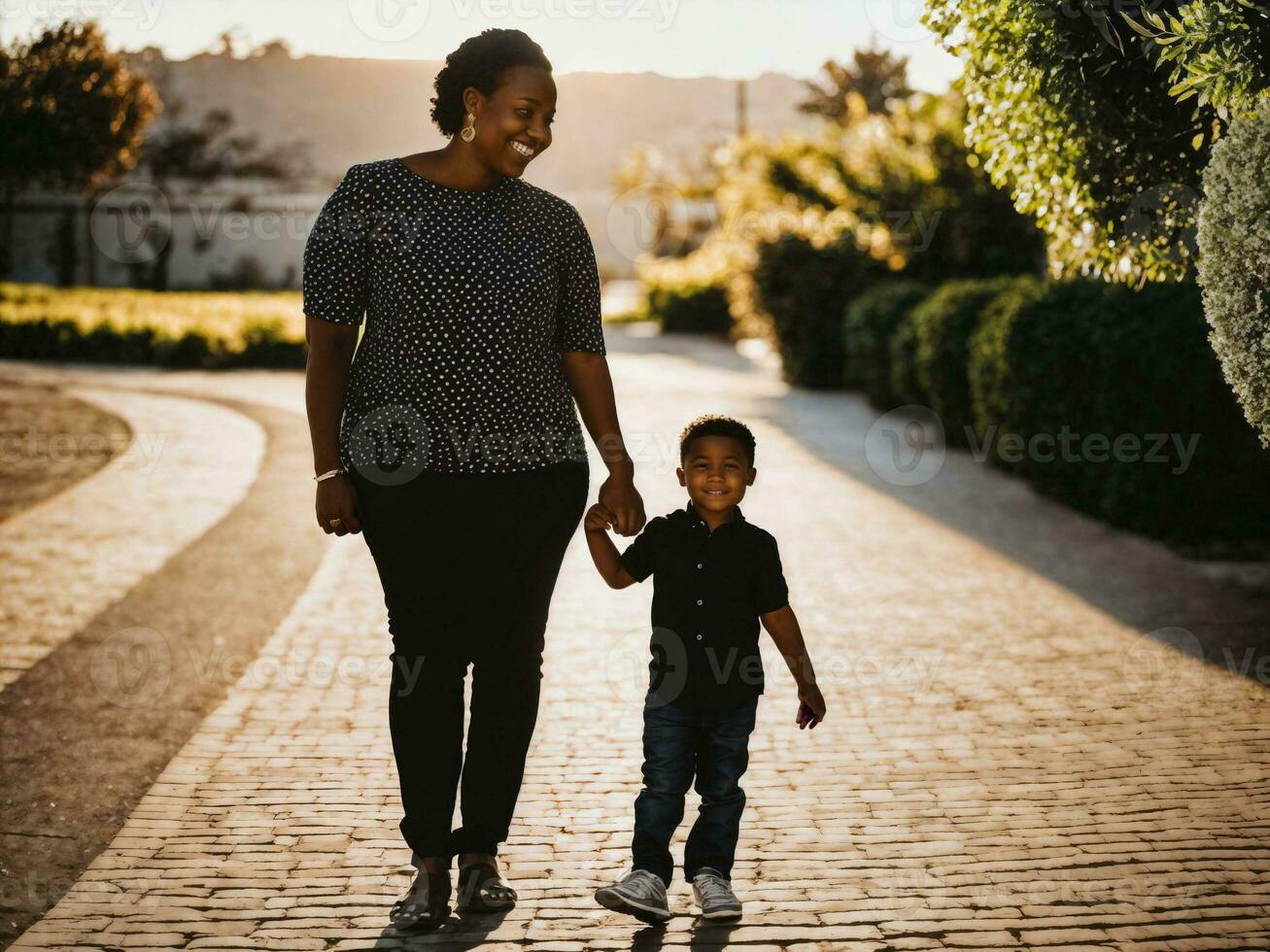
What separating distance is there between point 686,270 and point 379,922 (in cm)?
3376

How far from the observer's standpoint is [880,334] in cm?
1758

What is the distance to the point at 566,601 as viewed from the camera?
823cm

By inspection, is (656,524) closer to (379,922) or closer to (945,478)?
(379,922)

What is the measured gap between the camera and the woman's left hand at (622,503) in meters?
3.76

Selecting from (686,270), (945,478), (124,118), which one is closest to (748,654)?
(945,478)

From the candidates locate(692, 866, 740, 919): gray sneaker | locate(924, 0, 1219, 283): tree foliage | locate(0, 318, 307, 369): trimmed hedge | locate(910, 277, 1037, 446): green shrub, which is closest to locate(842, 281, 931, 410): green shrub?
locate(910, 277, 1037, 446): green shrub

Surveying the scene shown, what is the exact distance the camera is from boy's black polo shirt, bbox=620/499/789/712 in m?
3.81

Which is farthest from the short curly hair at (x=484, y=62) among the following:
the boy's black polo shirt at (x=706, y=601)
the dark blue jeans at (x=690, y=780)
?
the dark blue jeans at (x=690, y=780)

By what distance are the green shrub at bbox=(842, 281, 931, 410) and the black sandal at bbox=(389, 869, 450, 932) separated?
13.1 meters

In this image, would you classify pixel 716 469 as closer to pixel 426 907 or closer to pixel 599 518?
pixel 599 518

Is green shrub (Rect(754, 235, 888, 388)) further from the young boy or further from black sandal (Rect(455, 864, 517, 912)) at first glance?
black sandal (Rect(455, 864, 517, 912))

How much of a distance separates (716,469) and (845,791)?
1647 mm

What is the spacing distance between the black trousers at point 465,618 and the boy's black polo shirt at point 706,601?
0.90ft

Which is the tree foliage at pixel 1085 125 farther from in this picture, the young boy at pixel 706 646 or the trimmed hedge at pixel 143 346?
the trimmed hedge at pixel 143 346
